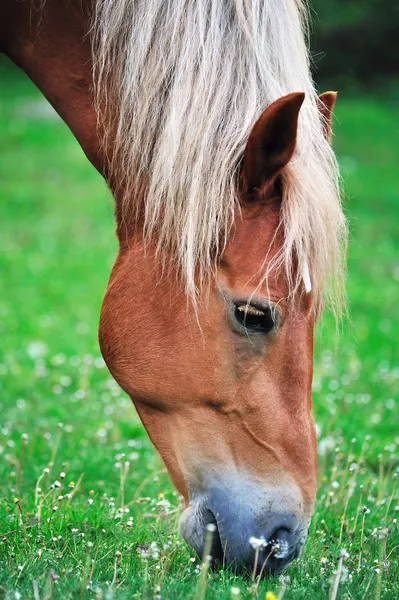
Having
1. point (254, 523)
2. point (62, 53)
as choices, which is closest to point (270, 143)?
point (62, 53)

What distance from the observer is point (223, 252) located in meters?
3.08

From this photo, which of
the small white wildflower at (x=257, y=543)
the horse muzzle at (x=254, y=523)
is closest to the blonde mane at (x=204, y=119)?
the horse muzzle at (x=254, y=523)

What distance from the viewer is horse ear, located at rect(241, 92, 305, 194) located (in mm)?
2859

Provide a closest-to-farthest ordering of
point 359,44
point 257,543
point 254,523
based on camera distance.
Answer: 1. point 257,543
2. point 254,523
3. point 359,44

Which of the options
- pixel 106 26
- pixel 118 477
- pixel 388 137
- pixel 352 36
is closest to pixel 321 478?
pixel 118 477

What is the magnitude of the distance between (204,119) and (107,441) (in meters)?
3.00

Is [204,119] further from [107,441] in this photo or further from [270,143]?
[107,441]

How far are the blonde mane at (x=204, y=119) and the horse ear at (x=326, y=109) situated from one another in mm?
121

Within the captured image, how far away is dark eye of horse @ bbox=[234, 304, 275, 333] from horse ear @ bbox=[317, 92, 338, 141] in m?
0.88

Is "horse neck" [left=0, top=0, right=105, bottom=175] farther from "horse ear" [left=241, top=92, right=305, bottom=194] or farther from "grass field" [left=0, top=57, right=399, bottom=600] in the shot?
"grass field" [left=0, top=57, right=399, bottom=600]

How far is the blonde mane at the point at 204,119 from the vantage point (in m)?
3.07

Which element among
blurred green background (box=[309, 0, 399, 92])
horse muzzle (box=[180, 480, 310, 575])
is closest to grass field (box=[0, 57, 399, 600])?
horse muzzle (box=[180, 480, 310, 575])

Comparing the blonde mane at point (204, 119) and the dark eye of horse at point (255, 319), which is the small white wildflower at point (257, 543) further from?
the blonde mane at point (204, 119)

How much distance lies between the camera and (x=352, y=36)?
22.8m
